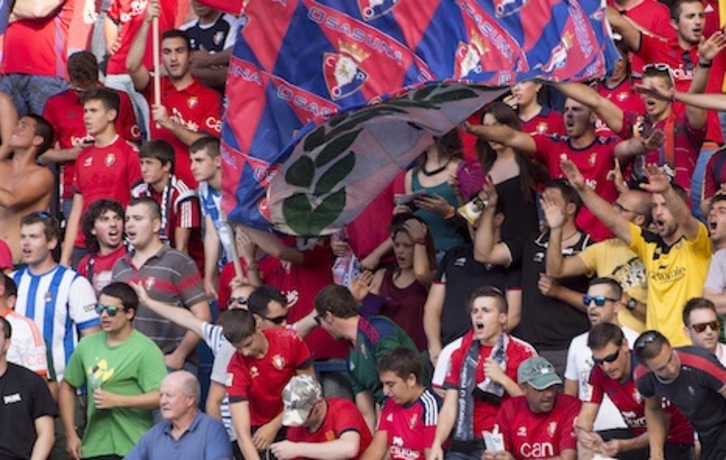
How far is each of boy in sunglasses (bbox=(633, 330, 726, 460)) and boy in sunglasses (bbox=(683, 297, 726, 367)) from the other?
5.2 inches

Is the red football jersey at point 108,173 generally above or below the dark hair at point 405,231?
below

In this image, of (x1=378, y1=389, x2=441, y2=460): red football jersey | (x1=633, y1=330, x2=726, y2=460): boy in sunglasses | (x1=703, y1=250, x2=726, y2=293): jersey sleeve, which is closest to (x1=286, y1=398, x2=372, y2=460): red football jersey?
(x1=378, y1=389, x2=441, y2=460): red football jersey

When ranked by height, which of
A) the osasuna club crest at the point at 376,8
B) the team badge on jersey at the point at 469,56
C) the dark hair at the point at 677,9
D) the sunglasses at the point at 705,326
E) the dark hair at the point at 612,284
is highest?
the osasuna club crest at the point at 376,8

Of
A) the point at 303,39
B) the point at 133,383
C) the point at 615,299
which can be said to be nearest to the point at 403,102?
the point at 303,39

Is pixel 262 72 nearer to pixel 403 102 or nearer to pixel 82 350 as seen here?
pixel 403 102

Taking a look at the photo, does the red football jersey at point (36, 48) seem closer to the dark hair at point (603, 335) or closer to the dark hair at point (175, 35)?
the dark hair at point (175, 35)

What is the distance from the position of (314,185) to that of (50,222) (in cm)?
252

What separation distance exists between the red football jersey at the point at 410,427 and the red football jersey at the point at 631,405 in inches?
43.5

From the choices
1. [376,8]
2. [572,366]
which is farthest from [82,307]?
[572,366]

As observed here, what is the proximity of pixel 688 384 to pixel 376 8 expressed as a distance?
3.02 meters

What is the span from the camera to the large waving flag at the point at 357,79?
1260 centimetres

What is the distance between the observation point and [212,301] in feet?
50.9

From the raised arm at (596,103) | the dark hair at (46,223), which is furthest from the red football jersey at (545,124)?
the dark hair at (46,223)

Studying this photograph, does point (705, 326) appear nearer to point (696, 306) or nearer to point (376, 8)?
point (696, 306)
